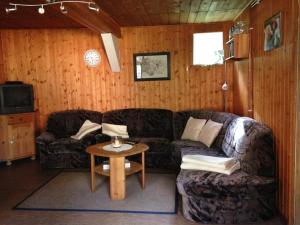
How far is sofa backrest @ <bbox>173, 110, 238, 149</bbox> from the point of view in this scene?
3.83 metres

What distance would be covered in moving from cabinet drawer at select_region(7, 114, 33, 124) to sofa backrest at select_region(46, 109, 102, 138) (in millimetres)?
319

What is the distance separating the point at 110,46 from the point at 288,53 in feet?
9.49

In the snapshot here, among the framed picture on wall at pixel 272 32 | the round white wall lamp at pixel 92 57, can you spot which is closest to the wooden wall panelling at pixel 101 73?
the round white wall lamp at pixel 92 57

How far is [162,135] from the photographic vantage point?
15.6 ft

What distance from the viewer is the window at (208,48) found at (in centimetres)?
476

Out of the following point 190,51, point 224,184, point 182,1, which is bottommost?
point 224,184

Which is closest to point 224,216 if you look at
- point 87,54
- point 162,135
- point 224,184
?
point 224,184

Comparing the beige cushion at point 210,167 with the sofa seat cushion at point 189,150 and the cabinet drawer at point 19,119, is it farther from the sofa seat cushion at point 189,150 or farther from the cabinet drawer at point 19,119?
the cabinet drawer at point 19,119

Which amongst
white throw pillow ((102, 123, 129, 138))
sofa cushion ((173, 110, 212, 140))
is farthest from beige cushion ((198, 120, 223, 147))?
white throw pillow ((102, 123, 129, 138))

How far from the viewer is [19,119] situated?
188 inches

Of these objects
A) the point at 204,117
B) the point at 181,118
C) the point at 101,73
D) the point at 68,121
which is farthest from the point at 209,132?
the point at 68,121

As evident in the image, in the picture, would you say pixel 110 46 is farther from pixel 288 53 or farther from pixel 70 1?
pixel 288 53

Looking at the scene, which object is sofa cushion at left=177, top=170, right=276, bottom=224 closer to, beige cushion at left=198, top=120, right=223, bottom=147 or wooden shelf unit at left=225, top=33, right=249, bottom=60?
beige cushion at left=198, top=120, right=223, bottom=147

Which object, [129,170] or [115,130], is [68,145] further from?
[129,170]
